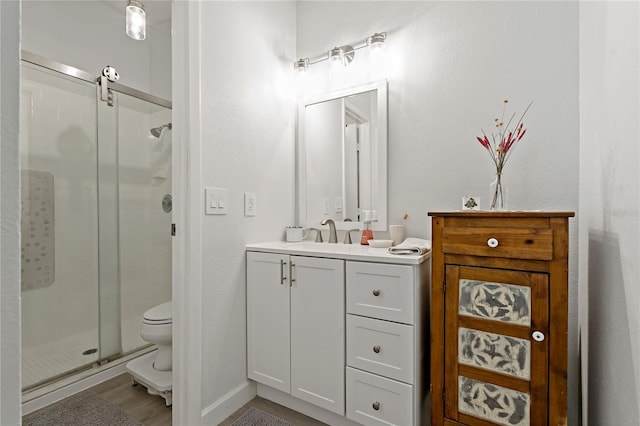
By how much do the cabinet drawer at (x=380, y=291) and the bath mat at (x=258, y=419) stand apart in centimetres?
71

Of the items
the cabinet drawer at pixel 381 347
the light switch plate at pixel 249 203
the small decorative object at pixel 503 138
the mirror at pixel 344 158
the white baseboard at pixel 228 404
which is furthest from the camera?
the mirror at pixel 344 158

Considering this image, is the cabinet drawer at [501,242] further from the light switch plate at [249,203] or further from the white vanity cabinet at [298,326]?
the light switch plate at [249,203]

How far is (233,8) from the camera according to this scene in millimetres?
1750

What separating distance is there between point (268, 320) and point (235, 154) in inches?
37.0

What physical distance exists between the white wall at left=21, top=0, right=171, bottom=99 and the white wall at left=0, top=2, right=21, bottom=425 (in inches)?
105

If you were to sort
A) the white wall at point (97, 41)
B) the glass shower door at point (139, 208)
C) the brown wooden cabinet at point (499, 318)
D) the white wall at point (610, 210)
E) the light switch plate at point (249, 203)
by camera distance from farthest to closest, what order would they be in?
the glass shower door at point (139, 208) < the white wall at point (97, 41) < the light switch plate at point (249, 203) < the brown wooden cabinet at point (499, 318) < the white wall at point (610, 210)

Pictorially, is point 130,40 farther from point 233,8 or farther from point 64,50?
point 233,8

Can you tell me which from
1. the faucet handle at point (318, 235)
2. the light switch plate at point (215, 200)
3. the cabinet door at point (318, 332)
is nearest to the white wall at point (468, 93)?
the faucet handle at point (318, 235)

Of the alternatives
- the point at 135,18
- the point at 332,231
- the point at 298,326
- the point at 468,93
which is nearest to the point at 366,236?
the point at 332,231

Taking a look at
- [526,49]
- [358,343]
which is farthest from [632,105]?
[358,343]

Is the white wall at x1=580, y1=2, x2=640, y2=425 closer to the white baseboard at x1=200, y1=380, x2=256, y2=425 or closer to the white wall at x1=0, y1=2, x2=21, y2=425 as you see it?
the white wall at x1=0, y1=2, x2=21, y2=425

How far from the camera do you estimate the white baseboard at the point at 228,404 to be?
1.55m

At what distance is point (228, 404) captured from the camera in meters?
1.65

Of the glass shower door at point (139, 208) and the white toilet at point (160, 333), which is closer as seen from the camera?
the white toilet at point (160, 333)
